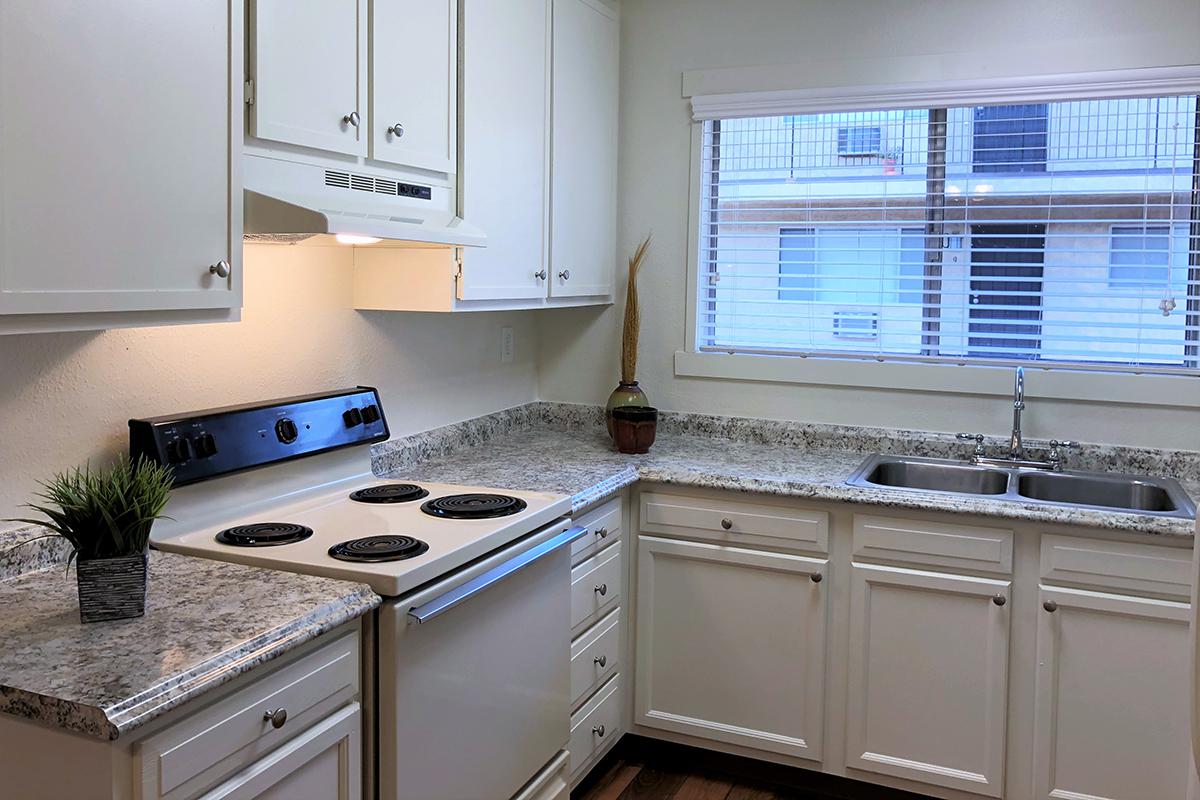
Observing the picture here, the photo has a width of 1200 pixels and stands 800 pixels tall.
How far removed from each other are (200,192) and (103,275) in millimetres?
236

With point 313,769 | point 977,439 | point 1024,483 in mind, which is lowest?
point 313,769

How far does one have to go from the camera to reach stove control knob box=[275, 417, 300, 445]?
2309mm

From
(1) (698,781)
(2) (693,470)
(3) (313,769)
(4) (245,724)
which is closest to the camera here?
(4) (245,724)

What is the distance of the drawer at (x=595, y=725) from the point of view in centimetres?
273

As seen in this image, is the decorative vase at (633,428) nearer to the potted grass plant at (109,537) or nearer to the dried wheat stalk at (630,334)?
the dried wheat stalk at (630,334)

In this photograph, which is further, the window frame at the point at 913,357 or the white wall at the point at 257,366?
the window frame at the point at 913,357

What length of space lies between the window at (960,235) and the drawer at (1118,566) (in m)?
0.72

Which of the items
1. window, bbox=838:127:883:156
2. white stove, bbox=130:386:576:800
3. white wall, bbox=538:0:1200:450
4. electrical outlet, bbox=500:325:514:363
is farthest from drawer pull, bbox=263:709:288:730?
window, bbox=838:127:883:156

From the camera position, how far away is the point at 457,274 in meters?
2.59

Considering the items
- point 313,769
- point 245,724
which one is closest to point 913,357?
point 313,769

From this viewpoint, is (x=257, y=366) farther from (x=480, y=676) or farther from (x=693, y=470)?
(x=693, y=470)

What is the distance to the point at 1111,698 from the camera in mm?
2523

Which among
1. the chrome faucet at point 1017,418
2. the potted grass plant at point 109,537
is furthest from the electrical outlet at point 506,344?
the potted grass plant at point 109,537

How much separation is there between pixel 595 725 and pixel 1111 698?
128cm
